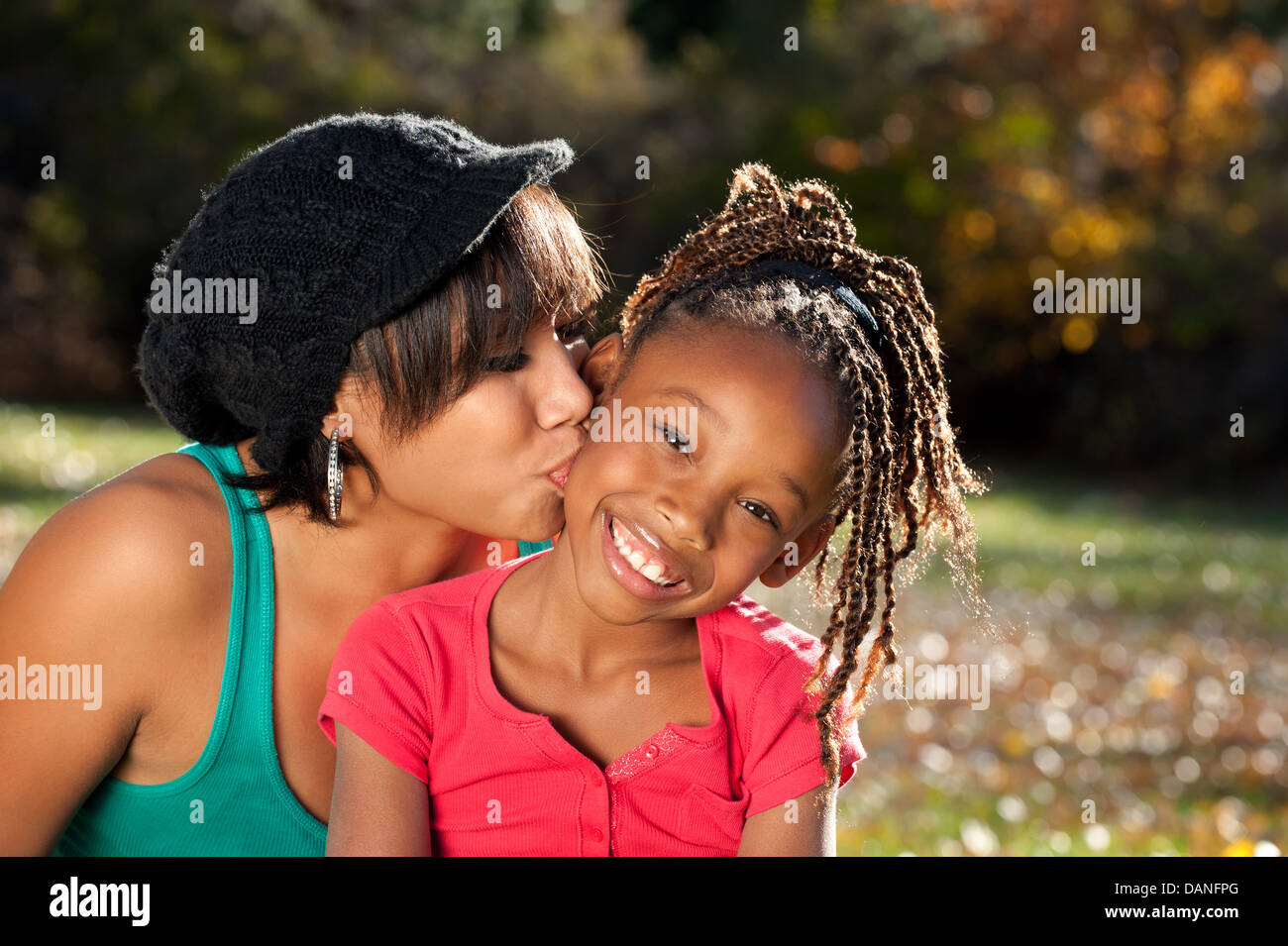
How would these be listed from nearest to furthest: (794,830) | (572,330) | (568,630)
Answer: (794,830) → (568,630) → (572,330)

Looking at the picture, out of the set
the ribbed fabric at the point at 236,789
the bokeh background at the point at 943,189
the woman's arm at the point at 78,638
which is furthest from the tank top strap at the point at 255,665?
the bokeh background at the point at 943,189

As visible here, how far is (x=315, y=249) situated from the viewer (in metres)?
2.51

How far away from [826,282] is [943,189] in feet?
51.1

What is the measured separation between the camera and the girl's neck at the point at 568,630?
254 centimetres

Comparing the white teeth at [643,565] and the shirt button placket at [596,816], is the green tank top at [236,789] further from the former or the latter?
the white teeth at [643,565]

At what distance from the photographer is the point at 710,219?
3002 millimetres

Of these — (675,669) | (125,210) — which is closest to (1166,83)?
(125,210)

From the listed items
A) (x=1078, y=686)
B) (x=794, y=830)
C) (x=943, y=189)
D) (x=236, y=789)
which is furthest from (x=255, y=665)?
(x=943, y=189)

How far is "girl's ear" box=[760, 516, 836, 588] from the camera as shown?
8.39ft

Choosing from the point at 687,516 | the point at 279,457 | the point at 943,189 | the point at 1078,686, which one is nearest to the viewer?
the point at 687,516

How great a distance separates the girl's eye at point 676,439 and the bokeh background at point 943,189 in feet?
21.2

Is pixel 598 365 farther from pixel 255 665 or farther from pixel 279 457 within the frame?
pixel 255 665
